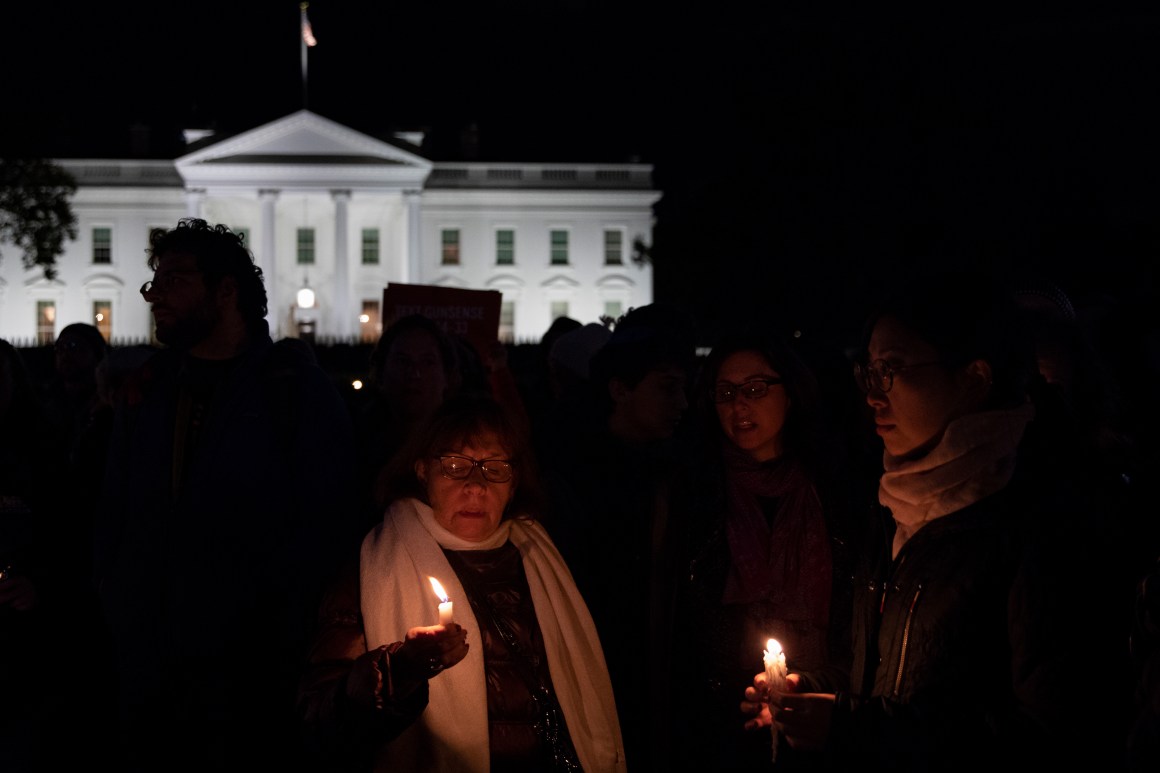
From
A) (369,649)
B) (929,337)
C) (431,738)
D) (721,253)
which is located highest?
(721,253)

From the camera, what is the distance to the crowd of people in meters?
2.25

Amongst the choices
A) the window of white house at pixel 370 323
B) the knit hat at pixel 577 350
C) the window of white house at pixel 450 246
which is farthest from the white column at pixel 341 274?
the knit hat at pixel 577 350

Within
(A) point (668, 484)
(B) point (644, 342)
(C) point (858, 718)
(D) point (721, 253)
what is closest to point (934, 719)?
(C) point (858, 718)

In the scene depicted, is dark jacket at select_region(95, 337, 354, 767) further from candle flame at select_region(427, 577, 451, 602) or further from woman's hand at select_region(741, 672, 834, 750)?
woman's hand at select_region(741, 672, 834, 750)

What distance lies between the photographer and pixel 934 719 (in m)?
2.23

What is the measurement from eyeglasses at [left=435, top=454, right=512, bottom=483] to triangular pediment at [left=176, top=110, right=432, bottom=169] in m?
49.6

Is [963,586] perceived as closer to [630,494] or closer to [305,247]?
[630,494]

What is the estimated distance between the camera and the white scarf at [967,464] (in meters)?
2.33

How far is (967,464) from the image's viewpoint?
2334mm

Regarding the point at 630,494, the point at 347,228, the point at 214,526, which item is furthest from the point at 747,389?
the point at 347,228

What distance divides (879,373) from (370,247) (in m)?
52.9

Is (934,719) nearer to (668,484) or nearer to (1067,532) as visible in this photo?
(1067,532)

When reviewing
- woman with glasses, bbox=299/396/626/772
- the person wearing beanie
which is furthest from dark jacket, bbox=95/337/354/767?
the person wearing beanie

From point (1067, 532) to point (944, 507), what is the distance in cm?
26
